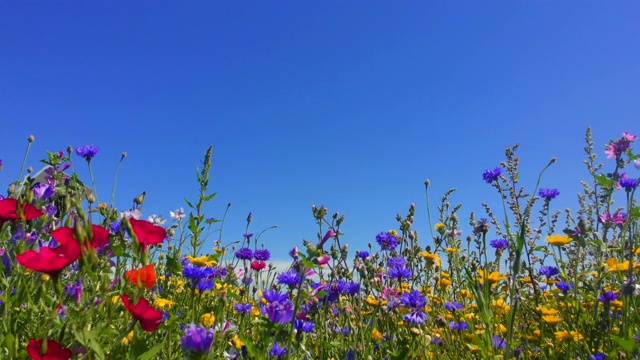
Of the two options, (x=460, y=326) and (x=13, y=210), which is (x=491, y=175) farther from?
(x=13, y=210)

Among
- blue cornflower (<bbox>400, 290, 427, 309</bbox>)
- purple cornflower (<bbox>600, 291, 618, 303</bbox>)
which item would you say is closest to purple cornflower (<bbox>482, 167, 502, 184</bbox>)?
purple cornflower (<bbox>600, 291, 618, 303</bbox>)

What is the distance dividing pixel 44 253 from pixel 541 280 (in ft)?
11.5

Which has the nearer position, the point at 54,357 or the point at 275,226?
the point at 54,357

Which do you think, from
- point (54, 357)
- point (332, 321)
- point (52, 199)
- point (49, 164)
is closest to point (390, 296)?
point (332, 321)

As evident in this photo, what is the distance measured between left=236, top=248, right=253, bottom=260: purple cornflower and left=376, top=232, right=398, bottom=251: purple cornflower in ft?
3.19

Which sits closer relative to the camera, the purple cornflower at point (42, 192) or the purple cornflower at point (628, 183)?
the purple cornflower at point (42, 192)

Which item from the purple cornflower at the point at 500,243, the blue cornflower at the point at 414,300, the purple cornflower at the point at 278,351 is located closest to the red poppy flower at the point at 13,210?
the purple cornflower at the point at 278,351

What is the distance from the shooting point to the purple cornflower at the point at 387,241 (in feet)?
11.1

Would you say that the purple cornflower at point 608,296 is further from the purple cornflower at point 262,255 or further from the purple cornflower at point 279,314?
the purple cornflower at point 262,255

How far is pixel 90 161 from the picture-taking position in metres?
3.25

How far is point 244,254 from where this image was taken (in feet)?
11.1

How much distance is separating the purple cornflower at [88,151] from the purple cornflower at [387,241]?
2.18 m

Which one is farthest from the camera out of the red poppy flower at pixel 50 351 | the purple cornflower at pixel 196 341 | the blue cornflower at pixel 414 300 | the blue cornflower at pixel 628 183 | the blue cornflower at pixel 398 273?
the blue cornflower at pixel 398 273

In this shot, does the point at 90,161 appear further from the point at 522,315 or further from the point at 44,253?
the point at 522,315
